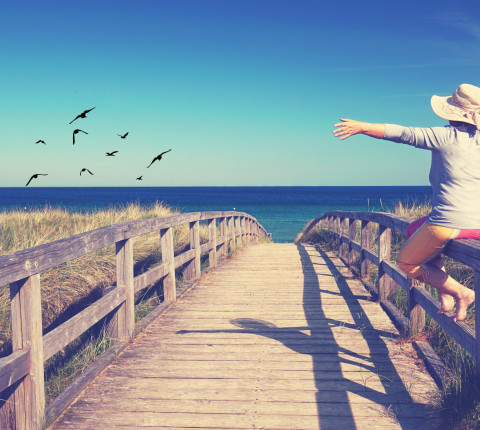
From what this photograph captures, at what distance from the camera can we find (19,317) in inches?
104

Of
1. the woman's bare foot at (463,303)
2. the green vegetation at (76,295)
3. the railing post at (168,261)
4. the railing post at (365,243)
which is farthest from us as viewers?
the railing post at (365,243)

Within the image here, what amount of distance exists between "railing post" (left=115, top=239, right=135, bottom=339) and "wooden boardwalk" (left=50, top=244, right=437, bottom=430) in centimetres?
16

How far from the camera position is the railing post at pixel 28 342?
104 inches

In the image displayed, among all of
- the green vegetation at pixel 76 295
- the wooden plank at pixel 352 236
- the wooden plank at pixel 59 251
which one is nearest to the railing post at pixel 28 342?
the wooden plank at pixel 59 251

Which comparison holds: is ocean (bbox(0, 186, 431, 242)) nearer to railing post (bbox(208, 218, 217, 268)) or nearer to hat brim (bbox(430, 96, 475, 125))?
railing post (bbox(208, 218, 217, 268))

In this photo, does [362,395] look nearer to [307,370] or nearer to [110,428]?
[307,370]

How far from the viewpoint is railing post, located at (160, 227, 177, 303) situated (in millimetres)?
5785

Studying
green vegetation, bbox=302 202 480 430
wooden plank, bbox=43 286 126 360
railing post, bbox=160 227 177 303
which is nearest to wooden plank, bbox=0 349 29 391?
wooden plank, bbox=43 286 126 360

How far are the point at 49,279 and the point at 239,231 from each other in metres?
7.85

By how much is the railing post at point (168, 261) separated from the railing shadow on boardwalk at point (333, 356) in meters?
1.12

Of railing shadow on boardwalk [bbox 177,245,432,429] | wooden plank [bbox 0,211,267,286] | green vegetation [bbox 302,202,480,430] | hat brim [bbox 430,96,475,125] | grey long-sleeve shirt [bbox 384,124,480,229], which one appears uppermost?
hat brim [bbox 430,96,475,125]

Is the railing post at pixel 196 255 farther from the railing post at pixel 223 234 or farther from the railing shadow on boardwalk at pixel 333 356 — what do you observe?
the railing post at pixel 223 234

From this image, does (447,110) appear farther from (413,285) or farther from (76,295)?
(76,295)

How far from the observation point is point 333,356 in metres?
4.07
